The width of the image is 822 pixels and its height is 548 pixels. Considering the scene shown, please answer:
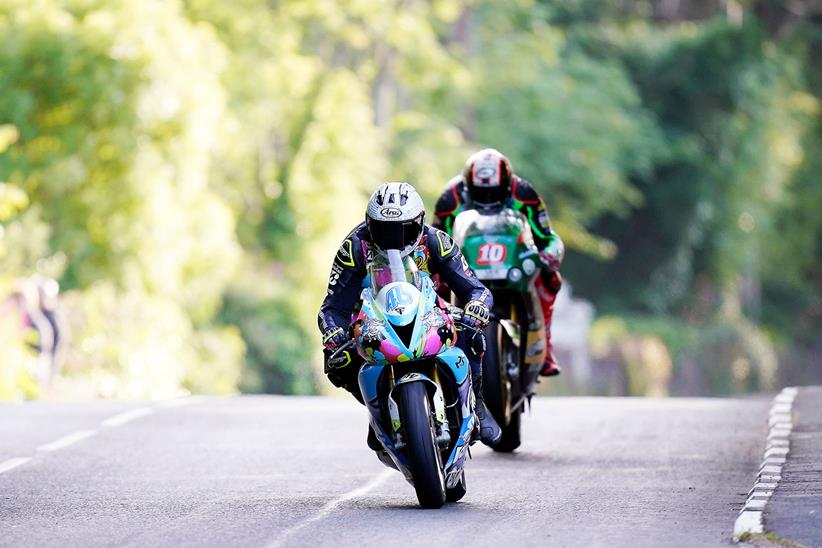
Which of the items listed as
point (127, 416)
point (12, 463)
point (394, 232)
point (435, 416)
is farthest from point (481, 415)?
point (127, 416)

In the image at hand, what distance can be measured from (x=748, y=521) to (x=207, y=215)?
22325mm

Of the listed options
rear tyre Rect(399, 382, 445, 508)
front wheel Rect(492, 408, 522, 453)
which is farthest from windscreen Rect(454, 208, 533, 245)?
rear tyre Rect(399, 382, 445, 508)

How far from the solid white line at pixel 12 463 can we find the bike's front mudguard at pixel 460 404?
3.25 meters

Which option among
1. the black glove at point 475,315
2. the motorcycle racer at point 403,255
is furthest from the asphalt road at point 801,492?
the black glove at point 475,315

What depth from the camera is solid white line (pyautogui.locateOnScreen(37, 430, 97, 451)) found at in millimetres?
15641

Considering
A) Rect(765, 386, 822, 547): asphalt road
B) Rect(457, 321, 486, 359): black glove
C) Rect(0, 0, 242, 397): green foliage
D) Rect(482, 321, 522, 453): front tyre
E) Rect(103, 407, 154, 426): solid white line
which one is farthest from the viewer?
Rect(0, 0, 242, 397): green foliage

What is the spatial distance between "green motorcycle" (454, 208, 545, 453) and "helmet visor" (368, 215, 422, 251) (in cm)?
325

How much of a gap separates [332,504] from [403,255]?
1.40 m

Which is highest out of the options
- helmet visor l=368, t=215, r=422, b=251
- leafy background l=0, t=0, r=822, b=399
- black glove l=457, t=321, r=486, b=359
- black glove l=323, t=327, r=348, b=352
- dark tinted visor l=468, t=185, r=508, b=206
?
helmet visor l=368, t=215, r=422, b=251

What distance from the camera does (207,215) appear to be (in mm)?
32406

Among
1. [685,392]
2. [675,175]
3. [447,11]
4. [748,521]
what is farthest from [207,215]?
[675,175]

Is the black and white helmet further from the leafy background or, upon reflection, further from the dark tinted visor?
the leafy background

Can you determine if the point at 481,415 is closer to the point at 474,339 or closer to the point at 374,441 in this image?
the point at 474,339

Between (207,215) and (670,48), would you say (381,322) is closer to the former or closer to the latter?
(207,215)
